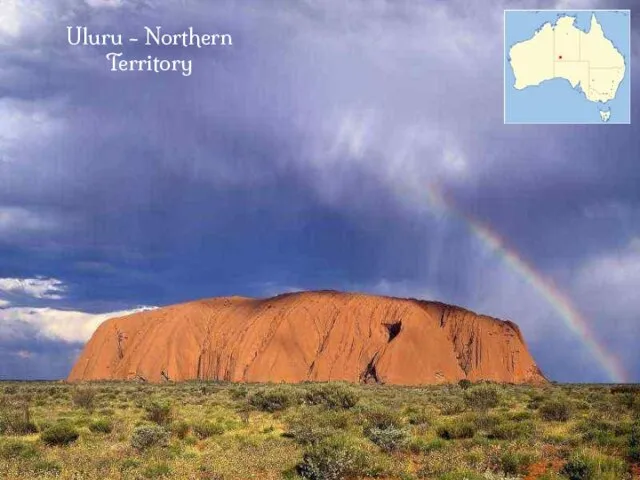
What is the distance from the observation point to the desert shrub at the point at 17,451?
53.6 ft

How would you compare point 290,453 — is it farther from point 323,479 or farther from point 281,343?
point 281,343

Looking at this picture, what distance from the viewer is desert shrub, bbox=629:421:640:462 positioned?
1517cm

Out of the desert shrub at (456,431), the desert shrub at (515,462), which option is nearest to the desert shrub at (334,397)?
the desert shrub at (456,431)

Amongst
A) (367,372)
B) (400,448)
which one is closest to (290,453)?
(400,448)

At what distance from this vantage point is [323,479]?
13.2 metres

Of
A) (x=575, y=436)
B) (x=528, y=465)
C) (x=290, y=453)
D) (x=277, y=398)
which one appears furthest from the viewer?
(x=277, y=398)

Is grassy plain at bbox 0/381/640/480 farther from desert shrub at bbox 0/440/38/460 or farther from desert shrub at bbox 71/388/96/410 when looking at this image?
desert shrub at bbox 71/388/96/410

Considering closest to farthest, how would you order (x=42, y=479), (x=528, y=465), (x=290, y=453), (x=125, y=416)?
(x=42, y=479), (x=528, y=465), (x=290, y=453), (x=125, y=416)

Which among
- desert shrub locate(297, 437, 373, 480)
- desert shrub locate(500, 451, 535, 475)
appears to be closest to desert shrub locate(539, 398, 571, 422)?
desert shrub locate(500, 451, 535, 475)

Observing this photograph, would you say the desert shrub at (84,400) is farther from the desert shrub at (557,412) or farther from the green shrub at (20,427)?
the desert shrub at (557,412)

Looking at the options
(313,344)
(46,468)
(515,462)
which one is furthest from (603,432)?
(313,344)

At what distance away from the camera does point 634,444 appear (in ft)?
53.6

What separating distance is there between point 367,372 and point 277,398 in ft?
235

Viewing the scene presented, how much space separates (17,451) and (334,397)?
16.1m
